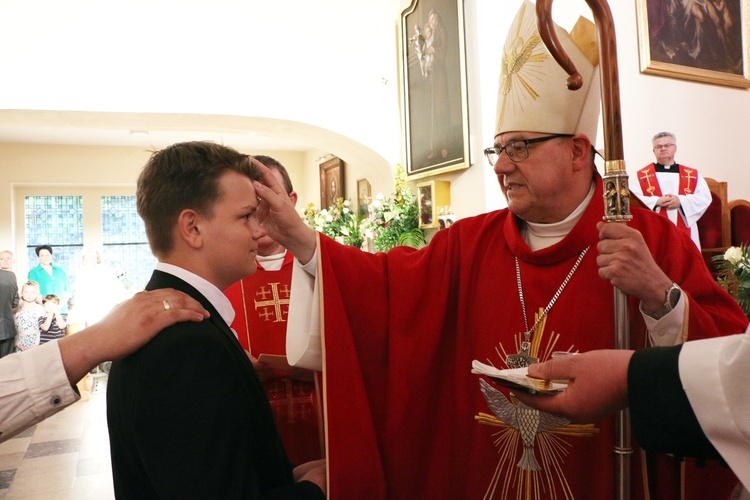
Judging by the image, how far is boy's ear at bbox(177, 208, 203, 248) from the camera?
4.93ft

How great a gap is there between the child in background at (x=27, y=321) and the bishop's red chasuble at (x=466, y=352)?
7343 mm

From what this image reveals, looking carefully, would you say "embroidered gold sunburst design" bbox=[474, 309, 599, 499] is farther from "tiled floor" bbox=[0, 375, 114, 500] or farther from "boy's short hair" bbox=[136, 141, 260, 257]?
"tiled floor" bbox=[0, 375, 114, 500]

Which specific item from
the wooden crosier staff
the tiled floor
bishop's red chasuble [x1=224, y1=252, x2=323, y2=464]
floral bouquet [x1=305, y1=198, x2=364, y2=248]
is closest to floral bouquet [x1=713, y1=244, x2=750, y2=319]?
the wooden crosier staff

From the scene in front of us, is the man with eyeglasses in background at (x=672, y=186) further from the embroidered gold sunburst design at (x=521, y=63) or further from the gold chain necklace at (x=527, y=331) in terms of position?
the gold chain necklace at (x=527, y=331)

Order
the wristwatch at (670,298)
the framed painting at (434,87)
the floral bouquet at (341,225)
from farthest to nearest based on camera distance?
the floral bouquet at (341,225)
the framed painting at (434,87)
the wristwatch at (670,298)

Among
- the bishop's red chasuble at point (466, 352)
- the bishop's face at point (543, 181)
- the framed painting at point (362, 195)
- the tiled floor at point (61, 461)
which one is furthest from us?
the framed painting at point (362, 195)

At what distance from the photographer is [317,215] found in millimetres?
8398

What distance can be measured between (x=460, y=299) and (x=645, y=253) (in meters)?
0.66

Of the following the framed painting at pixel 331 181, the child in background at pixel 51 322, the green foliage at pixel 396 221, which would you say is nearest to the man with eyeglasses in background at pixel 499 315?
the green foliage at pixel 396 221

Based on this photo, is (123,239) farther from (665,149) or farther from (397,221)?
(665,149)

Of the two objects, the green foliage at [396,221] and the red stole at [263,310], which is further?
the green foliage at [396,221]

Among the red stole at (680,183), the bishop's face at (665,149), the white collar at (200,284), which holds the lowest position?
the white collar at (200,284)

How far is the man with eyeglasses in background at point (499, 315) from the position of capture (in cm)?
177

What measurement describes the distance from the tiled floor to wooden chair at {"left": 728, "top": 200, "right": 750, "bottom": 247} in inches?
257
